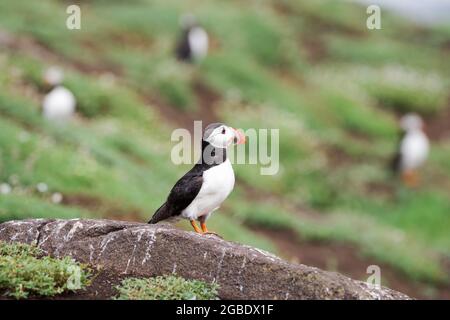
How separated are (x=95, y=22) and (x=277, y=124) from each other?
738 cm

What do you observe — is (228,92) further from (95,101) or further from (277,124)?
(95,101)

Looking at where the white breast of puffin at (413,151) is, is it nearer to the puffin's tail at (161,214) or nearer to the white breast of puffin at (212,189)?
the puffin's tail at (161,214)

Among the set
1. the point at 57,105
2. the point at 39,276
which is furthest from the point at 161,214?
the point at 57,105

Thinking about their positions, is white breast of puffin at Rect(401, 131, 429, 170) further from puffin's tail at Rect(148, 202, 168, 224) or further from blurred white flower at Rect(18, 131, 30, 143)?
puffin's tail at Rect(148, 202, 168, 224)

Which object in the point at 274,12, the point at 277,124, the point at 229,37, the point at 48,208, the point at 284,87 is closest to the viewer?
the point at 48,208

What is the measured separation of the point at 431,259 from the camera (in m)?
15.8

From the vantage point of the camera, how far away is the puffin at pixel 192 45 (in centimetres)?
2306

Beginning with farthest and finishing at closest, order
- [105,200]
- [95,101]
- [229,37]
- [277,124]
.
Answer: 1. [229,37]
2. [277,124]
3. [95,101]
4. [105,200]

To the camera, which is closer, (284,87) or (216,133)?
(216,133)

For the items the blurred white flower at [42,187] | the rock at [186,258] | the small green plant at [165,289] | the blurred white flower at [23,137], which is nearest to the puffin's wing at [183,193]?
the rock at [186,258]

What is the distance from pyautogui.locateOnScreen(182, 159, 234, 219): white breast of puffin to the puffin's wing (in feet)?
0.14

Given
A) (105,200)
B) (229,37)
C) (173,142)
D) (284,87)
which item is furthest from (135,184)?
(229,37)

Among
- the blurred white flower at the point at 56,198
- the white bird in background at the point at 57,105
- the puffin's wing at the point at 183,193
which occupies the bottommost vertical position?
the blurred white flower at the point at 56,198

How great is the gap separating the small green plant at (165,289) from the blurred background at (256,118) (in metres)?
3.36
